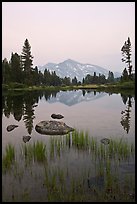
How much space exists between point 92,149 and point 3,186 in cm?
607

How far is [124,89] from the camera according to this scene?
261 ft

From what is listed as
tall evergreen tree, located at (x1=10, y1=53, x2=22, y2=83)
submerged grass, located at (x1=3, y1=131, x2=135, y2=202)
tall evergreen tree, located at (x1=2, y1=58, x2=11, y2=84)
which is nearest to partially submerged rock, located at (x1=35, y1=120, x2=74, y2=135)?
submerged grass, located at (x1=3, y1=131, x2=135, y2=202)

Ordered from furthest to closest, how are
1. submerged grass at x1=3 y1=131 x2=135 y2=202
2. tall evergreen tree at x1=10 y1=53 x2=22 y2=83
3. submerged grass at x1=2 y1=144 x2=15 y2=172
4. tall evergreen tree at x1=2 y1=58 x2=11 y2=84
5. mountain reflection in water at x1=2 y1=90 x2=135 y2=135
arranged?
tall evergreen tree at x1=10 y1=53 x2=22 y2=83 → tall evergreen tree at x1=2 y1=58 x2=11 y2=84 → mountain reflection in water at x1=2 y1=90 x2=135 y2=135 → submerged grass at x1=2 y1=144 x2=15 y2=172 → submerged grass at x1=3 y1=131 x2=135 y2=202

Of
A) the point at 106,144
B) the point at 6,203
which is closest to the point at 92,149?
the point at 106,144

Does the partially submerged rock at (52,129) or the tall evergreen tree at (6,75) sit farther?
the tall evergreen tree at (6,75)

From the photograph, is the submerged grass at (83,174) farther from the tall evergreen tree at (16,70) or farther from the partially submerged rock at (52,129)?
the tall evergreen tree at (16,70)

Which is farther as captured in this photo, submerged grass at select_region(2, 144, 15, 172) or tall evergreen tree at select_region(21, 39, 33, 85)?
tall evergreen tree at select_region(21, 39, 33, 85)

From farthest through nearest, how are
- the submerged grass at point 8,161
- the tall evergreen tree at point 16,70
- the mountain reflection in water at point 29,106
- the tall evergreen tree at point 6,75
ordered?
the tall evergreen tree at point 16,70
the tall evergreen tree at point 6,75
the mountain reflection in water at point 29,106
the submerged grass at point 8,161

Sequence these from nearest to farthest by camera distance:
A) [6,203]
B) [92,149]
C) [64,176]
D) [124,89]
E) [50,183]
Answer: [6,203]
[50,183]
[64,176]
[92,149]
[124,89]

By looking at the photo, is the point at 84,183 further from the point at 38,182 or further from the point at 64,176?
the point at 38,182

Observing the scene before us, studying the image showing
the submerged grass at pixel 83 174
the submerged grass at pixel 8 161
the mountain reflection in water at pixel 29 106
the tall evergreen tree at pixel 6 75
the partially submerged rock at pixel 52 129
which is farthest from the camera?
the tall evergreen tree at pixel 6 75

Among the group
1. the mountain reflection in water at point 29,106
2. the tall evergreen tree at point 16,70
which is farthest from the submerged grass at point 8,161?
the tall evergreen tree at point 16,70

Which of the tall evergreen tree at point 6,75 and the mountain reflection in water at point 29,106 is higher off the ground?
the tall evergreen tree at point 6,75

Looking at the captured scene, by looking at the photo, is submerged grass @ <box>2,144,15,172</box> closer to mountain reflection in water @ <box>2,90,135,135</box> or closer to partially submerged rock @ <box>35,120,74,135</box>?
partially submerged rock @ <box>35,120,74,135</box>
